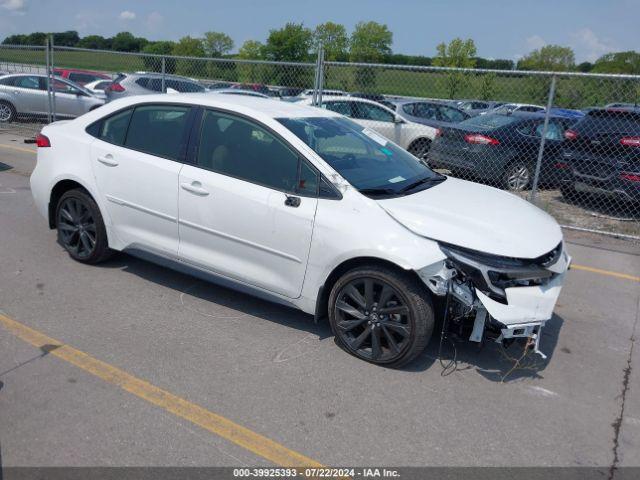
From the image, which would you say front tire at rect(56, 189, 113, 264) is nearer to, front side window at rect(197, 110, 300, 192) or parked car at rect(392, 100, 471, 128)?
front side window at rect(197, 110, 300, 192)

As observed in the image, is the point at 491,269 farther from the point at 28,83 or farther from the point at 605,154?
the point at 28,83

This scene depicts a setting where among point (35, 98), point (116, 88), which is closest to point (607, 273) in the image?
point (116, 88)

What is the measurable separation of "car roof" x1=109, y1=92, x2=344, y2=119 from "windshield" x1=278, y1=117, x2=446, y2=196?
0.40 ft

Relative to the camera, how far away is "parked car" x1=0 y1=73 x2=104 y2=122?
52.9ft

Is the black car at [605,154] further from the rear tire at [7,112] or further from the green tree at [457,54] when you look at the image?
the green tree at [457,54]

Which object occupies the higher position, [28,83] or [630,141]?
[630,141]

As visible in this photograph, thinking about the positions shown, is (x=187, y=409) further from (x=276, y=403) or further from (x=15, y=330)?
(x=15, y=330)

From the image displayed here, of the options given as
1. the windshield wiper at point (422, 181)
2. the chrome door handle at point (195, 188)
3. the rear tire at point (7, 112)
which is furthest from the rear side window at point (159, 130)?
the rear tire at point (7, 112)

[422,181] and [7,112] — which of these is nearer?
[422,181]

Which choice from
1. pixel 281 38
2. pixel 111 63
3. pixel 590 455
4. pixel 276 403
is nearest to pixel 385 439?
pixel 276 403

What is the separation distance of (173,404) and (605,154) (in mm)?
7794

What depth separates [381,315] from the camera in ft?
13.0

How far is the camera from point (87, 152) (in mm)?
5246

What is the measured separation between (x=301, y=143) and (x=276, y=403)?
6.10 feet
